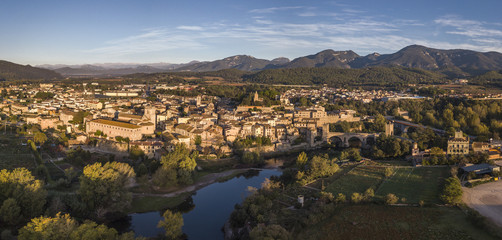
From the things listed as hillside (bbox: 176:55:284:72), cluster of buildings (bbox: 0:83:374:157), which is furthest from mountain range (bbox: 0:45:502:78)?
cluster of buildings (bbox: 0:83:374:157)

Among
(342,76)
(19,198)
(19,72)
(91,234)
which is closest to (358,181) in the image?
(91,234)

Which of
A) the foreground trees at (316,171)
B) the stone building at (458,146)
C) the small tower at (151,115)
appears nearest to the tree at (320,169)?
the foreground trees at (316,171)

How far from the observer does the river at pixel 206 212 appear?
555 inches

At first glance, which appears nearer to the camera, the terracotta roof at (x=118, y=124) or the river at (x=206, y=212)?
the river at (x=206, y=212)

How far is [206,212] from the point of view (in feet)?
53.0

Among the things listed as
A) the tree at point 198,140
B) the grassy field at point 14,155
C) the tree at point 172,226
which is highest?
the grassy field at point 14,155

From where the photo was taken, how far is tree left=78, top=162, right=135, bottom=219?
14.9 meters

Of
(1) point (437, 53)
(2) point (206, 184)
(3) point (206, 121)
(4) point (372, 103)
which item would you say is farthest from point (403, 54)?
(2) point (206, 184)

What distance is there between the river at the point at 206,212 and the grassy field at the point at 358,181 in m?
4.43

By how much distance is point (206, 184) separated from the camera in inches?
779

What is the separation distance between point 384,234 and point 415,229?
118cm

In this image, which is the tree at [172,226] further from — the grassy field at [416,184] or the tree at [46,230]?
the grassy field at [416,184]

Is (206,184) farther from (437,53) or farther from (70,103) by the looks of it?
(437,53)

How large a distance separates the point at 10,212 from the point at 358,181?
1464 centimetres
